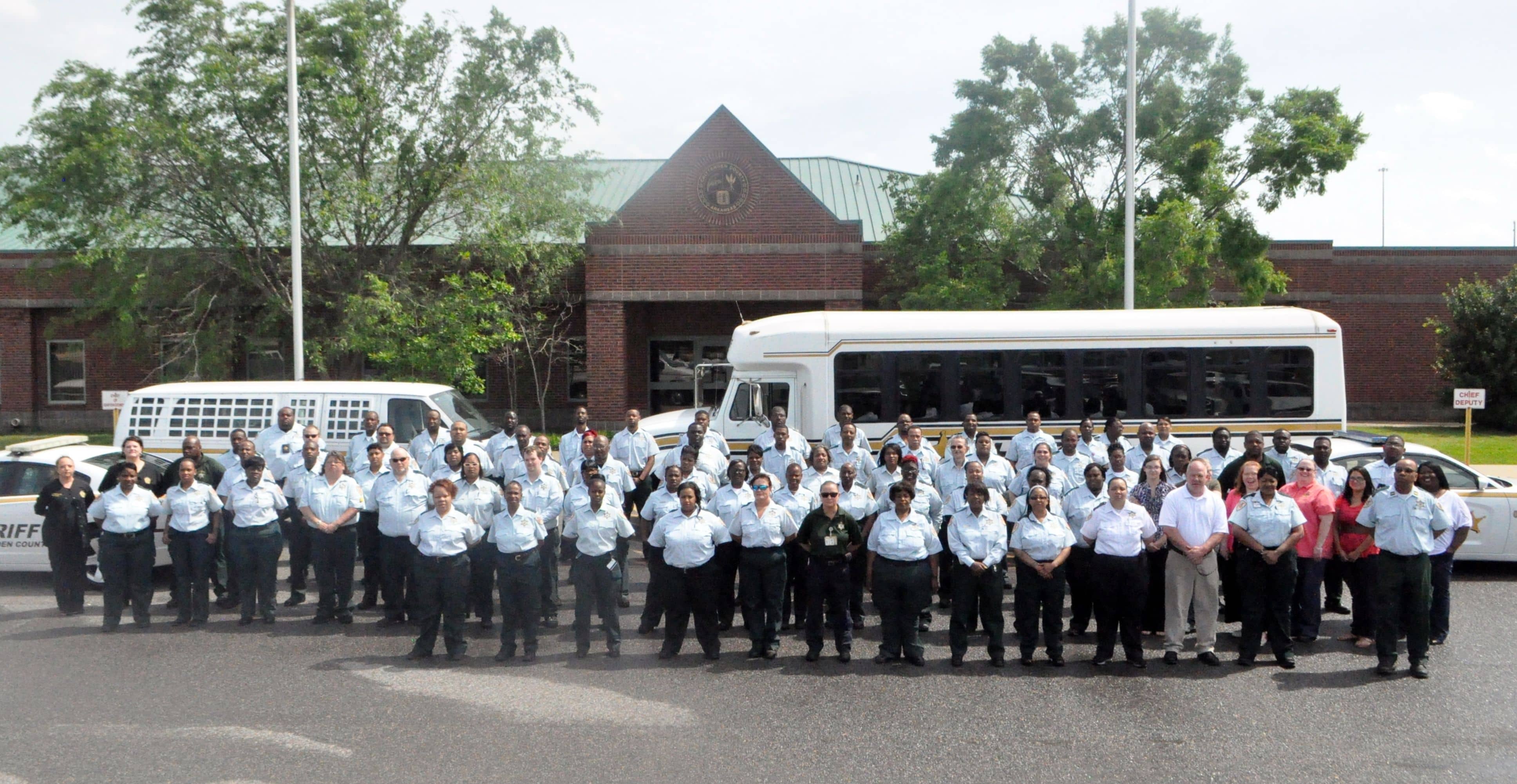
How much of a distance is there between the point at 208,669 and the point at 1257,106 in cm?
1971

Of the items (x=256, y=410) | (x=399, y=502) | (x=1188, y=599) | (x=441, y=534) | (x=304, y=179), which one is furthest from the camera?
(x=304, y=179)

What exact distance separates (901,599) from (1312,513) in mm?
3486

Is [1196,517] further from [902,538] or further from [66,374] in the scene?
[66,374]

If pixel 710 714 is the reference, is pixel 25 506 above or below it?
above

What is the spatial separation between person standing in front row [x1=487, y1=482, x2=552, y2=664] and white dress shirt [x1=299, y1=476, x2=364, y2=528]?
183 centimetres

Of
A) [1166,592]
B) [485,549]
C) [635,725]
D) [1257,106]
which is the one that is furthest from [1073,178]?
[635,725]

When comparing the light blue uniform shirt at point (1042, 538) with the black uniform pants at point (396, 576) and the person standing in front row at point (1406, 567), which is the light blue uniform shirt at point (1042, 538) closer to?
the person standing in front row at point (1406, 567)

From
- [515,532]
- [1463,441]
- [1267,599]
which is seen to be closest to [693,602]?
[515,532]

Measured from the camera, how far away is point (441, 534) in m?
9.07

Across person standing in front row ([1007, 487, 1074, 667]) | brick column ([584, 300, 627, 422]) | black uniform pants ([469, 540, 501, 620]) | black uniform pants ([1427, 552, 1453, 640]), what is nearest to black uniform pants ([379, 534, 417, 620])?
black uniform pants ([469, 540, 501, 620])

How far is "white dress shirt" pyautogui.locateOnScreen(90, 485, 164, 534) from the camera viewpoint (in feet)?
32.8

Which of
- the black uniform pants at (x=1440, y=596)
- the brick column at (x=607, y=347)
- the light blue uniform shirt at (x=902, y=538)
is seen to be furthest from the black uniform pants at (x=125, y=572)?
the brick column at (x=607, y=347)

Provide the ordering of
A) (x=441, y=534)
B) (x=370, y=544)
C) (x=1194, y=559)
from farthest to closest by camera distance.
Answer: (x=370, y=544) → (x=441, y=534) → (x=1194, y=559)

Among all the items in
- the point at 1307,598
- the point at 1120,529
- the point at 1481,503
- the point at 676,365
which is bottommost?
the point at 1307,598
